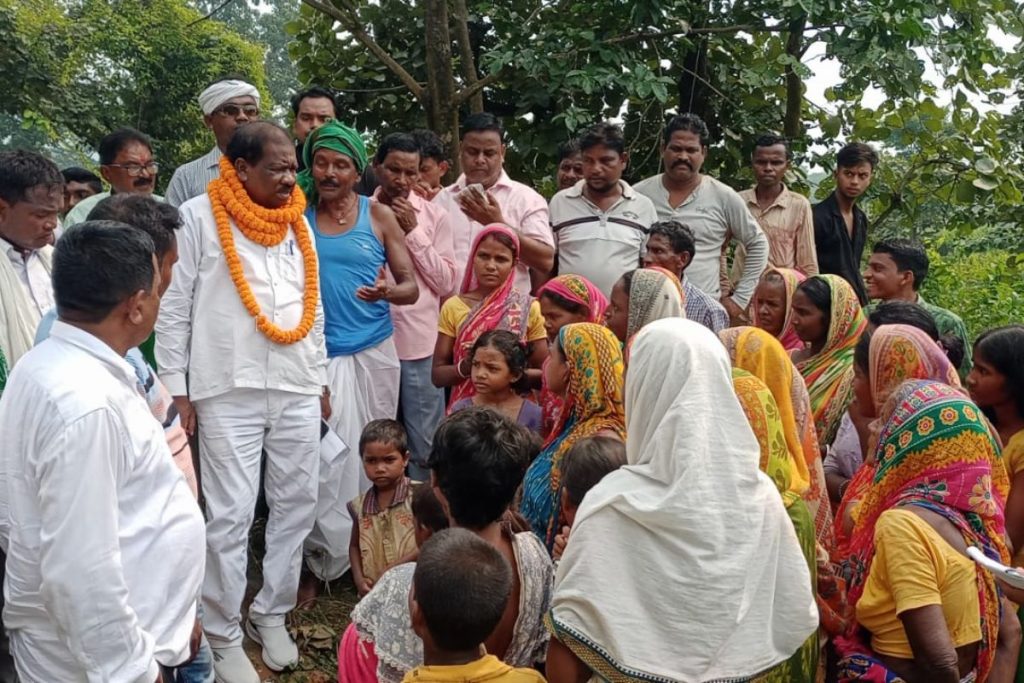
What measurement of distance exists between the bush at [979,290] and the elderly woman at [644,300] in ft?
18.0

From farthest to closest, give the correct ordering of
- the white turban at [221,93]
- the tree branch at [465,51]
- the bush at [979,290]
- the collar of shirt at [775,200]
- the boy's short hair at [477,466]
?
the bush at [979,290] < the tree branch at [465,51] < the collar of shirt at [775,200] < the white turban at [221,93] < the boy's short hair at [477,466]

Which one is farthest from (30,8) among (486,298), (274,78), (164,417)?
(274,78)

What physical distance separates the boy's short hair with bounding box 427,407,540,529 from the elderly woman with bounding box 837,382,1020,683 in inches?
42.6

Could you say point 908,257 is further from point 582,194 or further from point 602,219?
point 582,194

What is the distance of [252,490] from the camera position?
4.06 meters

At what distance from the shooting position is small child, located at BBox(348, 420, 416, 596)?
4332mm

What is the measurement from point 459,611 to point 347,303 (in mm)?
2656

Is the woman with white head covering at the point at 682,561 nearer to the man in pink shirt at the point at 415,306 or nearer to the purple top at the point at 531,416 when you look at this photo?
the purple top at the point at 531,416

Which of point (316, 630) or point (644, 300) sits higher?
point (644, 300)

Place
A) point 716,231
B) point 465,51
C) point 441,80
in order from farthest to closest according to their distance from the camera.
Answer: point 465,51 → point 441,80 → point 716,231

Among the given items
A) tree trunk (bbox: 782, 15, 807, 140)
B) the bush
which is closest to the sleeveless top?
tree trunk (bbox: 782, 15, 807, 140)

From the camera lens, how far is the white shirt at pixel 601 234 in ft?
17.9

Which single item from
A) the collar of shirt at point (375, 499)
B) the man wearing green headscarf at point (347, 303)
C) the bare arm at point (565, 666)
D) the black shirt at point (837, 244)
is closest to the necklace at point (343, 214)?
the man wearing green headscarf at point (347, 303)

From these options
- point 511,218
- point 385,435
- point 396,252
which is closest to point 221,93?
point 396,252
